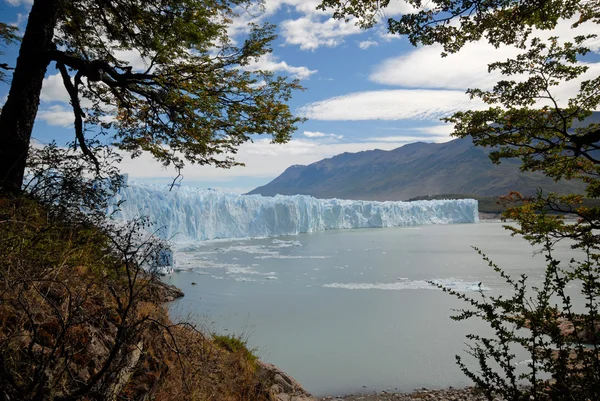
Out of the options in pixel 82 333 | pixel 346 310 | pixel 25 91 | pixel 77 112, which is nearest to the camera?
pixel 82 333

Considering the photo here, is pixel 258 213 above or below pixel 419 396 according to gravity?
above

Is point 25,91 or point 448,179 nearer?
point 25,91

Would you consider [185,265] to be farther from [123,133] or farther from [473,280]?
[123,133]

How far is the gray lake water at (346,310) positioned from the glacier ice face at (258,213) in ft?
21.9

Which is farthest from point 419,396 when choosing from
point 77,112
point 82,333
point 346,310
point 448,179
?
point 448,179

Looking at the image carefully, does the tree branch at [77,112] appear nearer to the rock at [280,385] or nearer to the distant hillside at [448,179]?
the rock at [280,385]

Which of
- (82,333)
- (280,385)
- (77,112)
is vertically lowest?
(280,385)

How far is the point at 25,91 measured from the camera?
4324 millimetres

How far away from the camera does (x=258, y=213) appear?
36.5 meters

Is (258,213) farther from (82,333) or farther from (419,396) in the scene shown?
(82,333)

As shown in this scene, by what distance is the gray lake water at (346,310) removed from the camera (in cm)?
693

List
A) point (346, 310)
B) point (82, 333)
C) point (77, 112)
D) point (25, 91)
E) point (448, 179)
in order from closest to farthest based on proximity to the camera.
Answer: point (82, 333)
point (25, 91)
point (77, 112)
point (346, 310)
point (448, 179)

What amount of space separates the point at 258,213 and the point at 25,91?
32.3m

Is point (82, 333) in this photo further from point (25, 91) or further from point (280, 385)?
point (25, 91)
